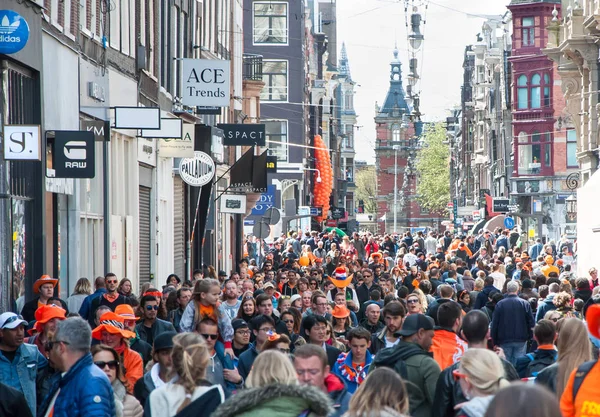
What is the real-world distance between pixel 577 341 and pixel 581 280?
10.3m

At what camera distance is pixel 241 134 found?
100 ft

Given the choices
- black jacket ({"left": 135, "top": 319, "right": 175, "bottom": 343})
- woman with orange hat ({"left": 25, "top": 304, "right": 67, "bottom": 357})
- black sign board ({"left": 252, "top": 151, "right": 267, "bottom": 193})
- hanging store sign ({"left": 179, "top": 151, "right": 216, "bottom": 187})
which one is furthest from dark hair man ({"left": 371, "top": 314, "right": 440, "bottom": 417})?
black sign board ({"left": 252, "top": 151, "right": 267, "bottom": 193})

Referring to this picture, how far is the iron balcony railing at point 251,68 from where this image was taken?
48688 mm

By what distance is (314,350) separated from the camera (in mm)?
7547

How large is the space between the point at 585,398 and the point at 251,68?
143 feet

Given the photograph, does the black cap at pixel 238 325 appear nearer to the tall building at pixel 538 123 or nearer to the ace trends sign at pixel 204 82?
the ace trends sign at pixel 204 82

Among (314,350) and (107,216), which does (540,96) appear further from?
(314,350)

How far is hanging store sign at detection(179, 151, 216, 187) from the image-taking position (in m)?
24.6

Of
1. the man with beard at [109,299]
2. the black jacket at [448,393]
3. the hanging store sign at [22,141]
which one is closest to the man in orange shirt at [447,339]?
the black jacket at [448,393]

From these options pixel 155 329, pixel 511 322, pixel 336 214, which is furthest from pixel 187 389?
pixel 336 214

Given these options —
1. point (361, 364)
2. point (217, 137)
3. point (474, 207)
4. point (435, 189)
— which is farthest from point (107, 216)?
point (435, 189)

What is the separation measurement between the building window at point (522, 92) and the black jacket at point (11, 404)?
6520 centimetres

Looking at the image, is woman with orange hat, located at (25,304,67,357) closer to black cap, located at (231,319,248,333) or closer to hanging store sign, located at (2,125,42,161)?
black cap, located at (231,319,248,333)

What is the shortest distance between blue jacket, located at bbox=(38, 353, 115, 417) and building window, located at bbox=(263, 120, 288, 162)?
6229cm
